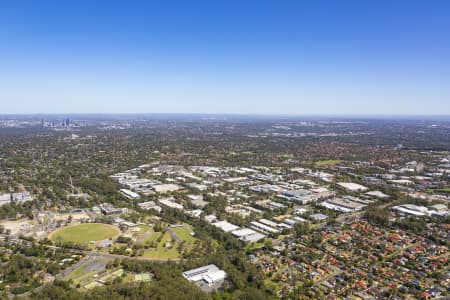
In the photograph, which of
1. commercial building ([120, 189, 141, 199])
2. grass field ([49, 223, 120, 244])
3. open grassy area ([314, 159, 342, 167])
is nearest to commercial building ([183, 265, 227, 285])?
grass field ([49, 223, 120, 244])

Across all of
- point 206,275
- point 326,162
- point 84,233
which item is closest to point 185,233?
point 206,275

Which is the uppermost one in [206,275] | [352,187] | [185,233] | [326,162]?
[326,162]

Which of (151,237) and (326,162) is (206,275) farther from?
(326,162)

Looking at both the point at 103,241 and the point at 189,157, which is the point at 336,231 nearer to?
the point at 103,241

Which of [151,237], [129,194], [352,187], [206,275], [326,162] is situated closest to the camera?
[206,275]

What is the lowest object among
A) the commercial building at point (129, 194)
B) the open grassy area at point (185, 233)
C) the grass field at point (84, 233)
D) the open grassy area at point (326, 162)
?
the open grassy area at point (185, 233)

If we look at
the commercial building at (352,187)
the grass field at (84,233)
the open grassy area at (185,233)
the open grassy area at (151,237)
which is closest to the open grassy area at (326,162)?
the commercial building at (352,187)

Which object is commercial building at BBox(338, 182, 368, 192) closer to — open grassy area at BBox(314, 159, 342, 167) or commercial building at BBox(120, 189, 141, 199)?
open grassy area at BBox(314, 159, 342, 167)

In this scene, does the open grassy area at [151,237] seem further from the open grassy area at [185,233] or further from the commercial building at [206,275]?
the commercial building at [206,275]

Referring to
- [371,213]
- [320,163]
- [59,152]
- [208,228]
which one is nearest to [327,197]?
[371,213]
